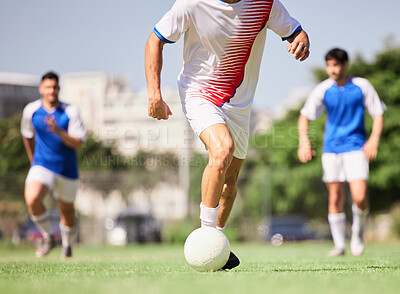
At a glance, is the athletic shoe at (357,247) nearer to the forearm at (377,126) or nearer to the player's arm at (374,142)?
the player's arm at (374,142)

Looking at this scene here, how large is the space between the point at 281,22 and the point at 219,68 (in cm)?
73

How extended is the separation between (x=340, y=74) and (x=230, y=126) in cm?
357

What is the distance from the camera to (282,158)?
36.8m

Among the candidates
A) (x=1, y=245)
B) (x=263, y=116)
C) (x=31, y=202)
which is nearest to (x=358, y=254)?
(x=31, y=202)

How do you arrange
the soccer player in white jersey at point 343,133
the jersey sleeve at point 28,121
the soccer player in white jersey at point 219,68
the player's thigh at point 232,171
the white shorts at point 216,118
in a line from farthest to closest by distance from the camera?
1. the jersey sleeve at point 28,121
2. the soccer player in white jersey at point 343,133
3. the player's thigh at point 232,171
4. the white shorts at point 216,118
5. the soccer player in white jersey at point 219,68

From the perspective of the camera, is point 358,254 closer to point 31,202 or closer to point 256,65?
point 256,65

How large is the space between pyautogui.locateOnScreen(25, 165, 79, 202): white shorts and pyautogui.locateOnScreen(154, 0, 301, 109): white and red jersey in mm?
3666

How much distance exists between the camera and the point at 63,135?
8.48m

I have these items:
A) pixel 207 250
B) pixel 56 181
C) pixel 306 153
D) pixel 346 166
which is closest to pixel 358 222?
pixel 346 166

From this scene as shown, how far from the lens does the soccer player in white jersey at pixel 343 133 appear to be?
8.50 m

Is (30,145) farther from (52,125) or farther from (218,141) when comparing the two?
(218,141)

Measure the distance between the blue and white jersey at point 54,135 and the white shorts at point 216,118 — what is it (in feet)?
11.5

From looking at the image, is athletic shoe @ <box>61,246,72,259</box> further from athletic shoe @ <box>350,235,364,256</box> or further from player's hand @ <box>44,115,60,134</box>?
athletic shoe @ <box>350,235,364,256</box>

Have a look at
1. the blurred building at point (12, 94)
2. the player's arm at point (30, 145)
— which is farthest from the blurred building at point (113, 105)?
the player's arm at point (30, 145)
